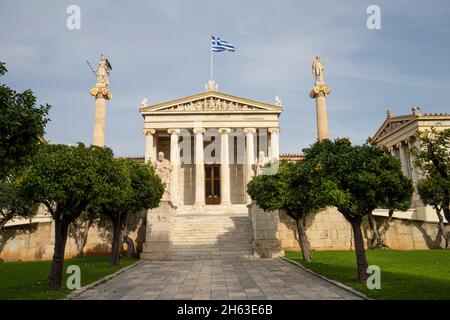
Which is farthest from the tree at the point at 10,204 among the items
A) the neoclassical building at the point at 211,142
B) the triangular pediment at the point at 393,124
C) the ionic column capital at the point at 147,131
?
the triangular pediment at the point at 393,124

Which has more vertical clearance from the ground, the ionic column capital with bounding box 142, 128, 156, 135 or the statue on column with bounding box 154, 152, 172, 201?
the ionic column capital with bounding box 142, 128, 156, 135

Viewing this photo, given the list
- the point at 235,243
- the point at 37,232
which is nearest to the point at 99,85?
the point at 37,232

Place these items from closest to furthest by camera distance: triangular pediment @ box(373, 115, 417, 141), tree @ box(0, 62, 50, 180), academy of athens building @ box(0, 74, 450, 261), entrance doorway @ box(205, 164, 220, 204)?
tree @ box(0, 62, 50, 180)
academy of athens building @ box(0, 74, 450, 261)
entrance doorway @ box(205, 164, 220, 204)
triangular pediment @ box(373, 115, 417, 141)

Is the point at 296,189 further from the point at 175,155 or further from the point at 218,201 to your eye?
the point at 218,201

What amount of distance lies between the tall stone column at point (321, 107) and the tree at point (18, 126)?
3207 cm

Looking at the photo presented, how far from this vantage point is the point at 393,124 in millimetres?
57375

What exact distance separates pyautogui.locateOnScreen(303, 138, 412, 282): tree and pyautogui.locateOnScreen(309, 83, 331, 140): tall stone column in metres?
25.2

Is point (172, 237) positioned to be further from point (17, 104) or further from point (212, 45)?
point (212, 45)

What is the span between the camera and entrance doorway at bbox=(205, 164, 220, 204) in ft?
158

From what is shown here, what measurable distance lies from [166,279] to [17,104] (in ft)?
28.8

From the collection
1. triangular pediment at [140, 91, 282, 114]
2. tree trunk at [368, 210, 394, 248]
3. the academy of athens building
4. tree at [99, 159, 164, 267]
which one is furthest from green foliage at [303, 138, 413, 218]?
triangular pediment at [140, 91, 282, 114]

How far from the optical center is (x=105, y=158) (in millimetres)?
14508

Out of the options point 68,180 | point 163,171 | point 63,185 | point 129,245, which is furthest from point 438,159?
point 129,245

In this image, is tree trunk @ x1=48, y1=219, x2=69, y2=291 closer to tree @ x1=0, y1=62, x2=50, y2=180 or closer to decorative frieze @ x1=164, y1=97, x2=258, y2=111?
tree @ x1=0, y1=62, x2=50, y2=180
